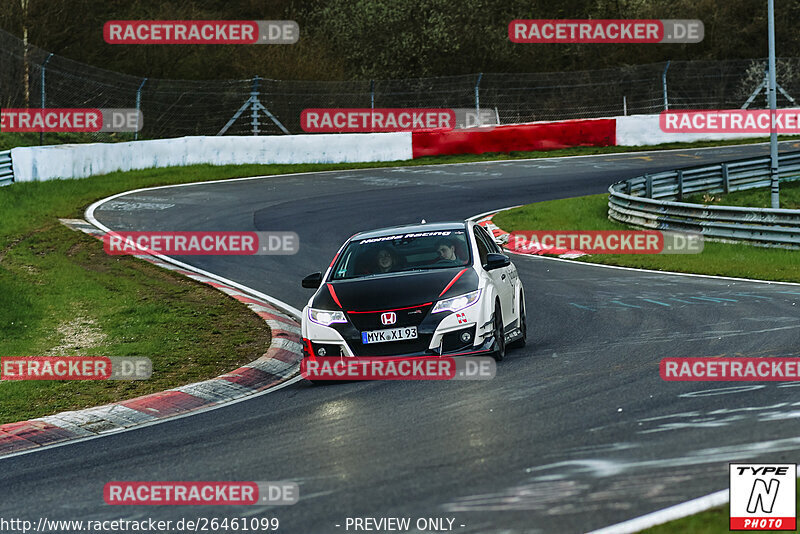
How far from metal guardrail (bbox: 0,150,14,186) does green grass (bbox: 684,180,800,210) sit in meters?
16.3

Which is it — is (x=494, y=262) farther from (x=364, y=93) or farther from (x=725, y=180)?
(x=364, y=93)

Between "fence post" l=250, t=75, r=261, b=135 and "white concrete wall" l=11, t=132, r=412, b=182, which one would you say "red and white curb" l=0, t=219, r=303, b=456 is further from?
"fence post" l=250, t=75, r=261, b=135

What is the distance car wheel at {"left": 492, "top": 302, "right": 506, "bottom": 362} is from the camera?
35.8 ft

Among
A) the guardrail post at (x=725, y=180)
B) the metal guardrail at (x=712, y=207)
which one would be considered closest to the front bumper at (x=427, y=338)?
the metal guardrail at (x=712, y=207)

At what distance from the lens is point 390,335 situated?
10375 mm

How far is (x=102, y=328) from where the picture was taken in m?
14.4

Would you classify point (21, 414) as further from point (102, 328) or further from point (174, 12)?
point (174, 12)

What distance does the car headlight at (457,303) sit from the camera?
1052 centimetres

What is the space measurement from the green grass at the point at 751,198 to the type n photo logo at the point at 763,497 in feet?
74.7

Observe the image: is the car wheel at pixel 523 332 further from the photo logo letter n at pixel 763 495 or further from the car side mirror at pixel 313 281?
the photo logo letter n at pixel 763 495

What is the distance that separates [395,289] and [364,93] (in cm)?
2744

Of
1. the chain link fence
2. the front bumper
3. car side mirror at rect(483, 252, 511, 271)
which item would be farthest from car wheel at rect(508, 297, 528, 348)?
the chain link fence

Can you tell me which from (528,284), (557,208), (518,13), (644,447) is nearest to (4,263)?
(528,284)

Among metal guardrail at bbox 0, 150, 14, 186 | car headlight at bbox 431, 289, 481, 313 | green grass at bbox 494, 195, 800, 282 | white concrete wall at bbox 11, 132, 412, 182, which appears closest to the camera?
car headlight at bbox 431, 289, 481, 313
